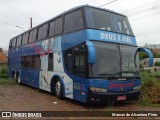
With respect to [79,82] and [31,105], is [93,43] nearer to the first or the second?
[79,82]

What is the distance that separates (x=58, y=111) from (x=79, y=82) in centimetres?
139

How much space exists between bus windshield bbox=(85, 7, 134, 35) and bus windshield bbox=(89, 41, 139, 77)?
805 mm

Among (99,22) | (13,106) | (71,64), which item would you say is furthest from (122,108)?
(13,106)

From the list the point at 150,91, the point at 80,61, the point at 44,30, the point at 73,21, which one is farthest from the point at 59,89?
the point at 150,91

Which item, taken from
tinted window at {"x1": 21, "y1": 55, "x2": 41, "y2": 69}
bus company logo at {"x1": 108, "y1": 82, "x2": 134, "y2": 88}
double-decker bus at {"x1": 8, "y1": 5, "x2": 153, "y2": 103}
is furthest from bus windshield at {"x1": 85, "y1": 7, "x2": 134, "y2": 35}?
tinted window at {"x1": 21, "y1": 55, "x2": 41, "y2": 69}

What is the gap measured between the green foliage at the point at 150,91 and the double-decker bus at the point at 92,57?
2.70 feet

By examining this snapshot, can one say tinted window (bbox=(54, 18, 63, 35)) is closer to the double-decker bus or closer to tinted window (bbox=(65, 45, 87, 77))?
the double-decker bus

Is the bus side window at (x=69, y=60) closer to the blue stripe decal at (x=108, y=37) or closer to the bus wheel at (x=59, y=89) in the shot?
the bus wheel at (x=59, y=89)

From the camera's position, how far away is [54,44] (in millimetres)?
12633

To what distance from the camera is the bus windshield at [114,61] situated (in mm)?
9531

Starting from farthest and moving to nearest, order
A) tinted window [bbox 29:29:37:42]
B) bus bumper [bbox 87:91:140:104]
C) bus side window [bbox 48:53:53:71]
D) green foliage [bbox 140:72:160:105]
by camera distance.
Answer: tinted window [bbox 29:29:37:42]
bus side window [bbox 48:53:53:71]
green foliage [bbox 140:72:160:105]
bus bumper [bbox 87:91:140:104]

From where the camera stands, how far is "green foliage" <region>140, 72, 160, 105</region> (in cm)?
1136

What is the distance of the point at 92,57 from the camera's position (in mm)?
8766

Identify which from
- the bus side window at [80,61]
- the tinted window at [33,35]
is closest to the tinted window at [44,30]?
the tinted window at [33,35]
